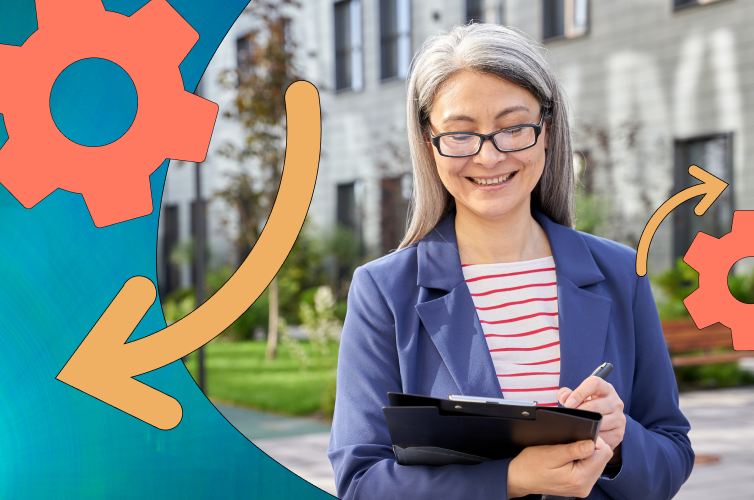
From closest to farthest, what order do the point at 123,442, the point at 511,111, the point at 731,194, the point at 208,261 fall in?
1. the point at 511,111
2. the point at 123,442
3. the point at 731,194
4. the point at 208,261

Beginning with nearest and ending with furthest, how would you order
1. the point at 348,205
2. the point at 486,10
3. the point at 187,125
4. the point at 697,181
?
the point at 187,125 → the point at 697,181 → the point at 486,10 → the point at 348,205

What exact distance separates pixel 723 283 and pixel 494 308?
2.12 ft

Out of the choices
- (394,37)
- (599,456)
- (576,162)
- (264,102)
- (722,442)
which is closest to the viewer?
(599,456)

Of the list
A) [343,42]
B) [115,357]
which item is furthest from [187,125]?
[343,42]

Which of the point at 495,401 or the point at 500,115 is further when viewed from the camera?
the point at 500,115

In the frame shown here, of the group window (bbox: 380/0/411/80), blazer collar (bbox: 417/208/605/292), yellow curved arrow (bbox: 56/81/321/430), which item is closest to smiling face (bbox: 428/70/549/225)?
blazer collar (bbox: 417/208/605/292)

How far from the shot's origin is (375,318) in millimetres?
1870

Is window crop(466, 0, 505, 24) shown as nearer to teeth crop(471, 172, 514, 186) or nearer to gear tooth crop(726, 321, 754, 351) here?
gear tooth crop(726, 321, 754, 351)

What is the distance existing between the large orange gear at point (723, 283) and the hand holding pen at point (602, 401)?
0.50 metres

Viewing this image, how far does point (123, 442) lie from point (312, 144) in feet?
2.60

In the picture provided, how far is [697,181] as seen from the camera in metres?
13.6

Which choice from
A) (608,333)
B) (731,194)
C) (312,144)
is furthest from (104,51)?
(731,194)

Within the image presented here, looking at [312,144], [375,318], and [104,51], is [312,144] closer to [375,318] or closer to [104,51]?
[375,318]
